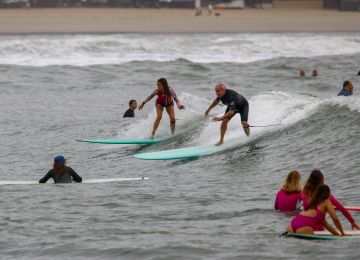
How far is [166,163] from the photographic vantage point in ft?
73.3

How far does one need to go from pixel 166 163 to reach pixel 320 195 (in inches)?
346

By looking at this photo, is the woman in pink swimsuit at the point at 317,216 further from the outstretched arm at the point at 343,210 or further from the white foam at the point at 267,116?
the white foam at the point at 267,116

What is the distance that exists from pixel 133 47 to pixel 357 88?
63.0ft

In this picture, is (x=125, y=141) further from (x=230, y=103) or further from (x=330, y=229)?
(x=330, y=229)

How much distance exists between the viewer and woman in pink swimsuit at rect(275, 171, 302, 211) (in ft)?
51.1

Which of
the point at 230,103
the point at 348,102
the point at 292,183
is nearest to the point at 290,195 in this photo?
the point at 292,183

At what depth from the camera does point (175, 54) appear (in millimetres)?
52812

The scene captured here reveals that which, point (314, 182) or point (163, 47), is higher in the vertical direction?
point (314, 182)

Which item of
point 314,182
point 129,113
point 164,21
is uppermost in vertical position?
point 314,182

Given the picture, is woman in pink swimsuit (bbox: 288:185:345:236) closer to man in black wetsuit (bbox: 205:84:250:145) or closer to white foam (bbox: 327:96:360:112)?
man in black wetsuit (bbox: 205:84:250:145)

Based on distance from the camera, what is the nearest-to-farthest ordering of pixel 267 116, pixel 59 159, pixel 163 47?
pixel 59 159, pixel 267 116, pixel 163 47

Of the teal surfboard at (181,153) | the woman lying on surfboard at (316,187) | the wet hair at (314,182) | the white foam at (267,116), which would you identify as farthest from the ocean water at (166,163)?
the wet hair at (314,182)

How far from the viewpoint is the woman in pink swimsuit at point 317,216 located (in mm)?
13789

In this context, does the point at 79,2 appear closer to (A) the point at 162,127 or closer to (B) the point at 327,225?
(A) the point at 162,127
